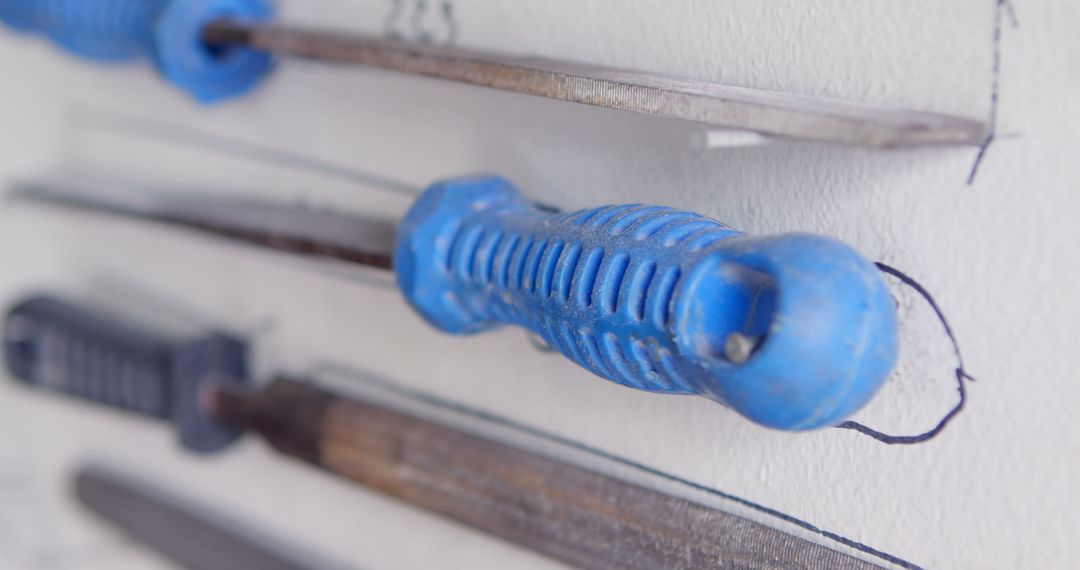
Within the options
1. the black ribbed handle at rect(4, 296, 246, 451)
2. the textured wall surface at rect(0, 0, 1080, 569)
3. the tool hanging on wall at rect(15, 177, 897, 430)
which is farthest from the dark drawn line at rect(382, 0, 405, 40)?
the black ribbed handle at rect(4, 296, 246, 451)

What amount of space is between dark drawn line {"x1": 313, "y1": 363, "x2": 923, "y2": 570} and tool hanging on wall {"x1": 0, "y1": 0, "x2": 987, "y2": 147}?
15 centimetres

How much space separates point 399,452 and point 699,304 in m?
0.25

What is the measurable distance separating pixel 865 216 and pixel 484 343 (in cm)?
21

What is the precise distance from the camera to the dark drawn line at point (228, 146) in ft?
1.84

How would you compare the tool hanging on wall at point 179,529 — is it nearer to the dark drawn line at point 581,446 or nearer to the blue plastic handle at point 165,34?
the dark drawn line at point 581,446

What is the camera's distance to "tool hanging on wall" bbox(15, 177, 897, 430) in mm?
294

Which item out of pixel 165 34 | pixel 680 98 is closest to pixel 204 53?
pixel 165 34

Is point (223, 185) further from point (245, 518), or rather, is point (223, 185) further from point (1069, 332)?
point (1069, 332)

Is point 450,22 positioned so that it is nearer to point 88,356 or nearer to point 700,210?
point 700,210

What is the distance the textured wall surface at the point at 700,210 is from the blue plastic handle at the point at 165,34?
21 mm

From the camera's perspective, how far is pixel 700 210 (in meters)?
0.42

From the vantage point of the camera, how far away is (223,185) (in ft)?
2.14

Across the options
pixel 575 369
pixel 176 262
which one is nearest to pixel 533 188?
pixel 575 369

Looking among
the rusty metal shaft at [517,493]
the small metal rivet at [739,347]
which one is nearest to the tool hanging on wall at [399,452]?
the rusty metal shaft at [517,493]
